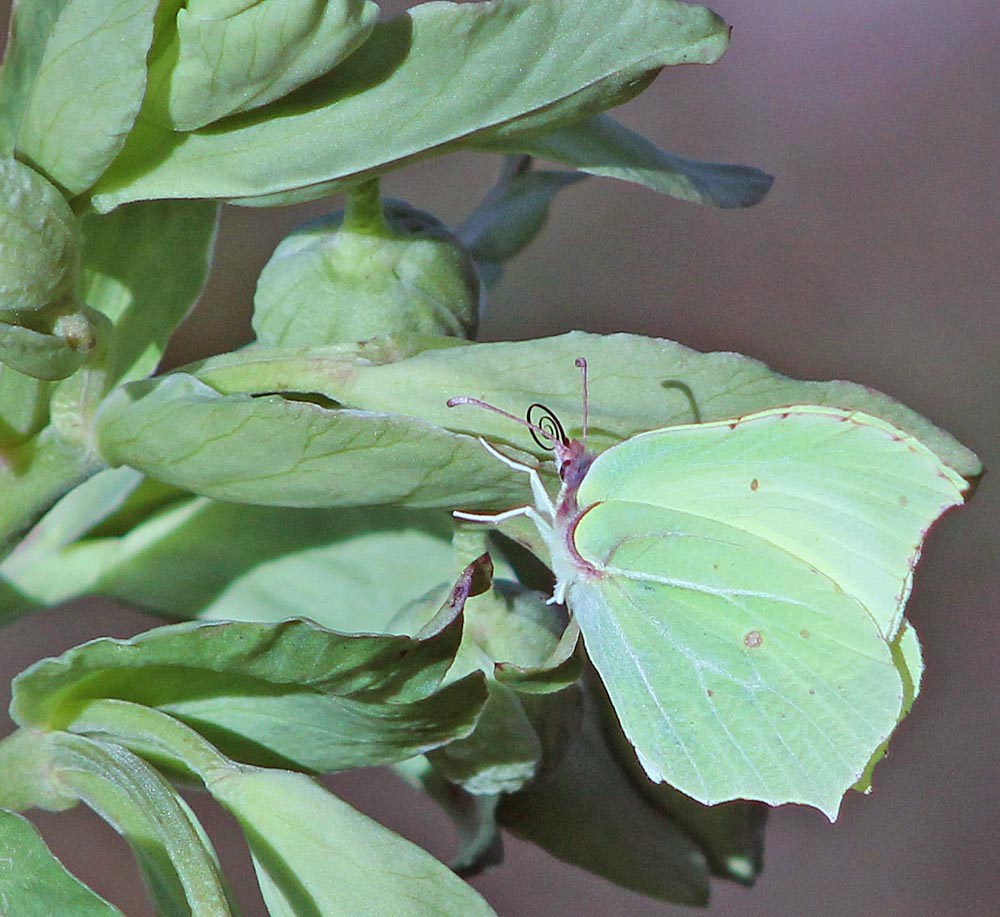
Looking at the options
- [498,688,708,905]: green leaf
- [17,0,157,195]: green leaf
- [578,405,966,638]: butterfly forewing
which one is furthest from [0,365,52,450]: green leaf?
[498,688,708,905]: green leaf

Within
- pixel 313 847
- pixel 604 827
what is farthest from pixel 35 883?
pixel 604 827

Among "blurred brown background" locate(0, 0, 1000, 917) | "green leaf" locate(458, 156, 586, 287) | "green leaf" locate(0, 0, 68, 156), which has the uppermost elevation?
"green leaf" locate(0, 0, 68, 156)

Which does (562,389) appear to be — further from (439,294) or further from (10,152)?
(10,152)

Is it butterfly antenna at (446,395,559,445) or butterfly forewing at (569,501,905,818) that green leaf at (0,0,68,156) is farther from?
butterfly forewing at (569,501,905,818)

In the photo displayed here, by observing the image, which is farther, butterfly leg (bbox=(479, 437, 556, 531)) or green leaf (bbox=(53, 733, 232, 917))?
butterfly leg (bbox=(479, 437, 556, 531))

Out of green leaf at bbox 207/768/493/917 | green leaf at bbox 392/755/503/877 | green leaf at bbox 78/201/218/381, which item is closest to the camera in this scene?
green leaf at bbox 207/768/493/917

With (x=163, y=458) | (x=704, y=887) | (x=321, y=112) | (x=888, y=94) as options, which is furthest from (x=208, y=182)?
(x=888, y=94)
